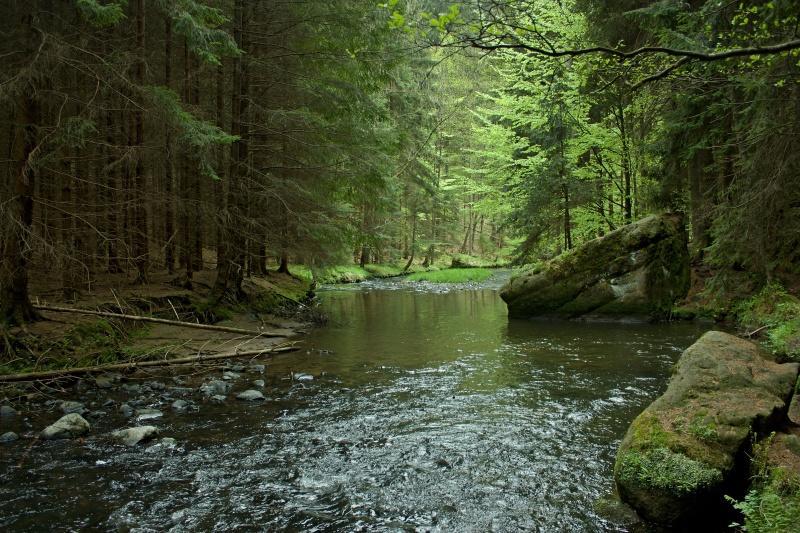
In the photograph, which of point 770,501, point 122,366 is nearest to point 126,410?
point 122,366

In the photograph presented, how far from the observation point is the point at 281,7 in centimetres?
1351

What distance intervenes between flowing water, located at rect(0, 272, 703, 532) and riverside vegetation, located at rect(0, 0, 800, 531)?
3.81 feet

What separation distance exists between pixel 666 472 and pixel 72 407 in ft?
22.5

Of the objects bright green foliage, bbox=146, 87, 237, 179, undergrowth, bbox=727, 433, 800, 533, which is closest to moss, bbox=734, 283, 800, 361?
undergrowth, bbox=727, 433, 800, 533

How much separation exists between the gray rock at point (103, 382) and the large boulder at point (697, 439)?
7.11 metres

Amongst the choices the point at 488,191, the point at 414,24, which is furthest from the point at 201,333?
the point at 488,191

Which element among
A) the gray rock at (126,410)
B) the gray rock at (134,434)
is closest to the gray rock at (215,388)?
the gray rock at (126,410)

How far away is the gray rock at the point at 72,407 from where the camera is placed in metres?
6.27

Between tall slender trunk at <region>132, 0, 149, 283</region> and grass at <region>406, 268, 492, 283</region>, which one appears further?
grass at <region>406, 268, 492, 283</region>

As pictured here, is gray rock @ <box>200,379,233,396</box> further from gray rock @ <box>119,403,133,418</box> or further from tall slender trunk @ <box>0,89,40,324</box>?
→ tall slender trunk @ <box>0,89,40,324</box>

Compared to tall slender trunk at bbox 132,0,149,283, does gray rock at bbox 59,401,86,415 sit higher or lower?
lower

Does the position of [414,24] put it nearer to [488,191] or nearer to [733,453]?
[733,453]

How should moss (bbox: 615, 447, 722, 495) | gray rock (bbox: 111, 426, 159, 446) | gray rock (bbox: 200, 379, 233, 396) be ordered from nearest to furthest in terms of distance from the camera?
moss (bbox: 615, 447, 722, 495) → gray rock (bbox: 111, 426, 159, 446) → gray rock (bbox: 200, 379, 233, 396)

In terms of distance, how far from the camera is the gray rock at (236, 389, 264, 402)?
6.99 m
